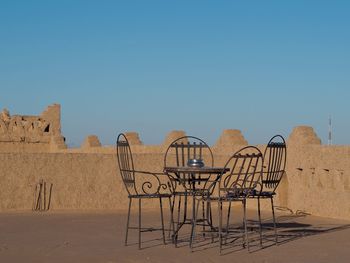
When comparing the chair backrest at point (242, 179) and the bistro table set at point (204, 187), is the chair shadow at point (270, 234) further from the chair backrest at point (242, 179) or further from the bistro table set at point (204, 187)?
the chair backrest at point (242, 179)

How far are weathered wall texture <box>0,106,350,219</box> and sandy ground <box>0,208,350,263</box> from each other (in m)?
1.33

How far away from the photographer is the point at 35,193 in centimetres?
1625

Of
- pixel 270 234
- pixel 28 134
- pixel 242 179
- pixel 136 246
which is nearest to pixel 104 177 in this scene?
pixel 242 179

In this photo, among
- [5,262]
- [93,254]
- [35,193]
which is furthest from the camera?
[35,193]

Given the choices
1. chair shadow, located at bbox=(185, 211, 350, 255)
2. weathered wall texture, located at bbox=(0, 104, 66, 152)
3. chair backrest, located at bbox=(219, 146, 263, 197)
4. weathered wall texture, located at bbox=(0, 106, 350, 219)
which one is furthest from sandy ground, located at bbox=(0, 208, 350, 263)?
weathered wall texture, located at bbox=(0, 104, 66, 152)

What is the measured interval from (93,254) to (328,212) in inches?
289

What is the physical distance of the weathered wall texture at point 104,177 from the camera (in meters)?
15.0

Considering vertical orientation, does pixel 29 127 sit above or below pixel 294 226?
above

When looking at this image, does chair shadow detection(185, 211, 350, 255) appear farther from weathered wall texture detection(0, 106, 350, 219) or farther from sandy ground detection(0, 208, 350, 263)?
Result: weathered wall texture detection(0, 106, 350, 219)

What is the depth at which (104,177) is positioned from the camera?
17.0 m

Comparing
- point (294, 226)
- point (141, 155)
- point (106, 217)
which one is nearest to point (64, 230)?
point (106, 217)

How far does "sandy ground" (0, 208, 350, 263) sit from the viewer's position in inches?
348

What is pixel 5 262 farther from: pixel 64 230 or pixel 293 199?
pixel 293 199

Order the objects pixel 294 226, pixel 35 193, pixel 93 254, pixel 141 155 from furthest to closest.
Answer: pixel 141 155 < pixel 35 193 < pixel 294 226 < pixel 93 254
